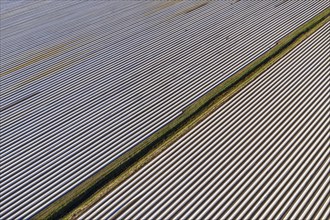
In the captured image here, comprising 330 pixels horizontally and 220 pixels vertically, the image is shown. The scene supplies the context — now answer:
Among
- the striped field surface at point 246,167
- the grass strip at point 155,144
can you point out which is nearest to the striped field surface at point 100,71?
the grass strip at point 155,144

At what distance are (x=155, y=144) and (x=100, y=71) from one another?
5.20 m

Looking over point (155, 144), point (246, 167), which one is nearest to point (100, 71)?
point (155, 144)

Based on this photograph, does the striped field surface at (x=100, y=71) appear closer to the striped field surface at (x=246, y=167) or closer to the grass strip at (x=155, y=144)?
the grass strip at (x=155, y=144)

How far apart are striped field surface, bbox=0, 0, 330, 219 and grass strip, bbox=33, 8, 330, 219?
273 millimetres

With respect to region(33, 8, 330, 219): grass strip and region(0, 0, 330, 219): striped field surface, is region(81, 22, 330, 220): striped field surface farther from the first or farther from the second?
region(0, 0, 330, 219): striped field surface

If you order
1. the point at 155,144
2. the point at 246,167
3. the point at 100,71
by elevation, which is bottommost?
the point at 155,144

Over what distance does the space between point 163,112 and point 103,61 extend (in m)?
4.72

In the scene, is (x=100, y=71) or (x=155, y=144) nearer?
(x=155, y=144)

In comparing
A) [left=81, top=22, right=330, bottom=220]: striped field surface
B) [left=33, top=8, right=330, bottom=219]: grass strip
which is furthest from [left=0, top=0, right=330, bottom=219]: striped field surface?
[left=81, top=22, right=330, bottom=220]: striped field surface

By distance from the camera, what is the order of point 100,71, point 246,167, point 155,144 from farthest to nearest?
point 100,71 < point 155,144 < point 246,167

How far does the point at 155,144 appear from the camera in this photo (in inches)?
426

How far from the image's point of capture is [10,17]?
19.3 meters

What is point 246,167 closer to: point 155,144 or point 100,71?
point 155,144

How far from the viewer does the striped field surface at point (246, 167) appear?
8539 mm
